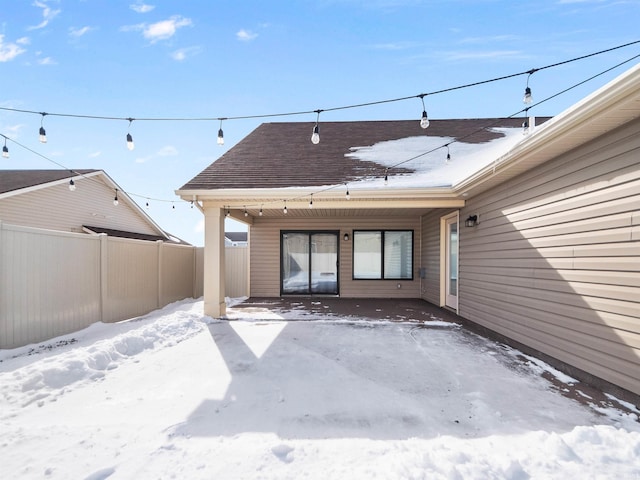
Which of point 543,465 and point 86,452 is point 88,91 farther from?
point 543,465

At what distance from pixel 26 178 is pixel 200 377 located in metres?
11.9

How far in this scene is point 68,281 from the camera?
186 inches

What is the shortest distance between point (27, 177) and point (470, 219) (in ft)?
45.9

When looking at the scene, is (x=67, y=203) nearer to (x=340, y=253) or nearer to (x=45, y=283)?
(x=45, y=283)

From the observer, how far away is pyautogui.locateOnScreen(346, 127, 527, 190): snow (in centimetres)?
611

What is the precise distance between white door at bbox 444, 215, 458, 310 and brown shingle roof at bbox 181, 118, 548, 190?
1.72 metres

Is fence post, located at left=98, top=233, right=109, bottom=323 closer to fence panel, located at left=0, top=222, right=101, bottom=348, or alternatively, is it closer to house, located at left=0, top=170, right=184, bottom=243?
fence panel, located at left=0, top=222, right=101, bottom=348

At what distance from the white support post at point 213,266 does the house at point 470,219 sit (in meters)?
0.02

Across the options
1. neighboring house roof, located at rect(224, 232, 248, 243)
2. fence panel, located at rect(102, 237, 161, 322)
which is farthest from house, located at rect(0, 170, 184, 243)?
neighboring house roof, located at rect(224, 232, 248, 243)

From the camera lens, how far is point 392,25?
218 inches

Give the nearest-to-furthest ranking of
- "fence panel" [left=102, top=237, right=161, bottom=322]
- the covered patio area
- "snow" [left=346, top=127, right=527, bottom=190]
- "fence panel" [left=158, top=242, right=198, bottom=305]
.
Answer: 1. "fence panel" [left=102, top=237, right=161, bottom=322]
2. "snow" [left=346, top=127, right=527, bottom=190]
3. the covered patio area
4. "fence panel" [left=158, top=242, right=198, bottom=305]

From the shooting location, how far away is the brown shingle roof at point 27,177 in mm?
9633

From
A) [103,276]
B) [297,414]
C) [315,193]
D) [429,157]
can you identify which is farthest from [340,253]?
[297,414]

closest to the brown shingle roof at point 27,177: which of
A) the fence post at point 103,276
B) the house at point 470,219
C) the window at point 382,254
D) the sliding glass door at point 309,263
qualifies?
the fence post at point 103,276
